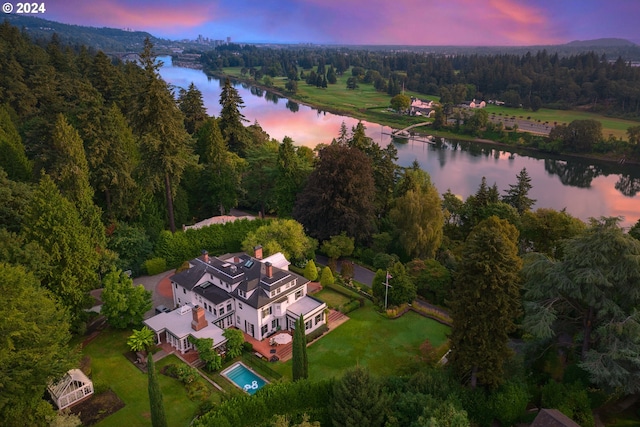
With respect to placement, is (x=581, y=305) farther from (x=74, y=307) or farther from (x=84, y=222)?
(x=84, y=222)

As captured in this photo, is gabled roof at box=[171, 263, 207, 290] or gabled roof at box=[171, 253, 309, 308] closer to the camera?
gabled roof at box=[171, 253, 309, 308]

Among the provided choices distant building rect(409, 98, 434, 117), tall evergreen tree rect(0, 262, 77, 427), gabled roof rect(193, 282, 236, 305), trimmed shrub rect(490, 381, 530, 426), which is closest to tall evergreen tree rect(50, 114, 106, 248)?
gabled roof rect(193, 282, 236, 305)

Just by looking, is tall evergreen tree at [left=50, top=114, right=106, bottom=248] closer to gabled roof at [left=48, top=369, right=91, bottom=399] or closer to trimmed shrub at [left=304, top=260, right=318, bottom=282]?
gabled roof at [left=48, top=369, right=91, bottom=399]

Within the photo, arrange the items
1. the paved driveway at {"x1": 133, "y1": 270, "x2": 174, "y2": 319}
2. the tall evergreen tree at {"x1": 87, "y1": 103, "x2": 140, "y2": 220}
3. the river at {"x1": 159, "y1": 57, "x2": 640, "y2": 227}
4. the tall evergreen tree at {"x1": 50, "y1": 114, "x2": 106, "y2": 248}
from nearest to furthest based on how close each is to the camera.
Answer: the tall evergreen tree at {"x1": 50, "y1": 114, "x2": 106, "y2": 248}
the paved driveway at {"x1": 133, "y1": 270, "x2": 174, "y2": 319}
the tall evergreen tree at {"x1": 87, "y1": 103, "x2": 140, "y2": 220}
the river at {"x1": 159, "y1": 57, "x2": 640, "y2": 227}

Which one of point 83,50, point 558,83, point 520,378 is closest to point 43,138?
point 83,50

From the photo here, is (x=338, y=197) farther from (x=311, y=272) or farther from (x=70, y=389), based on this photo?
(x=70, y=389)

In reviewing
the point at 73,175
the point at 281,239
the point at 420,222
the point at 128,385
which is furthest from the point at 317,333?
the point at 73,175
